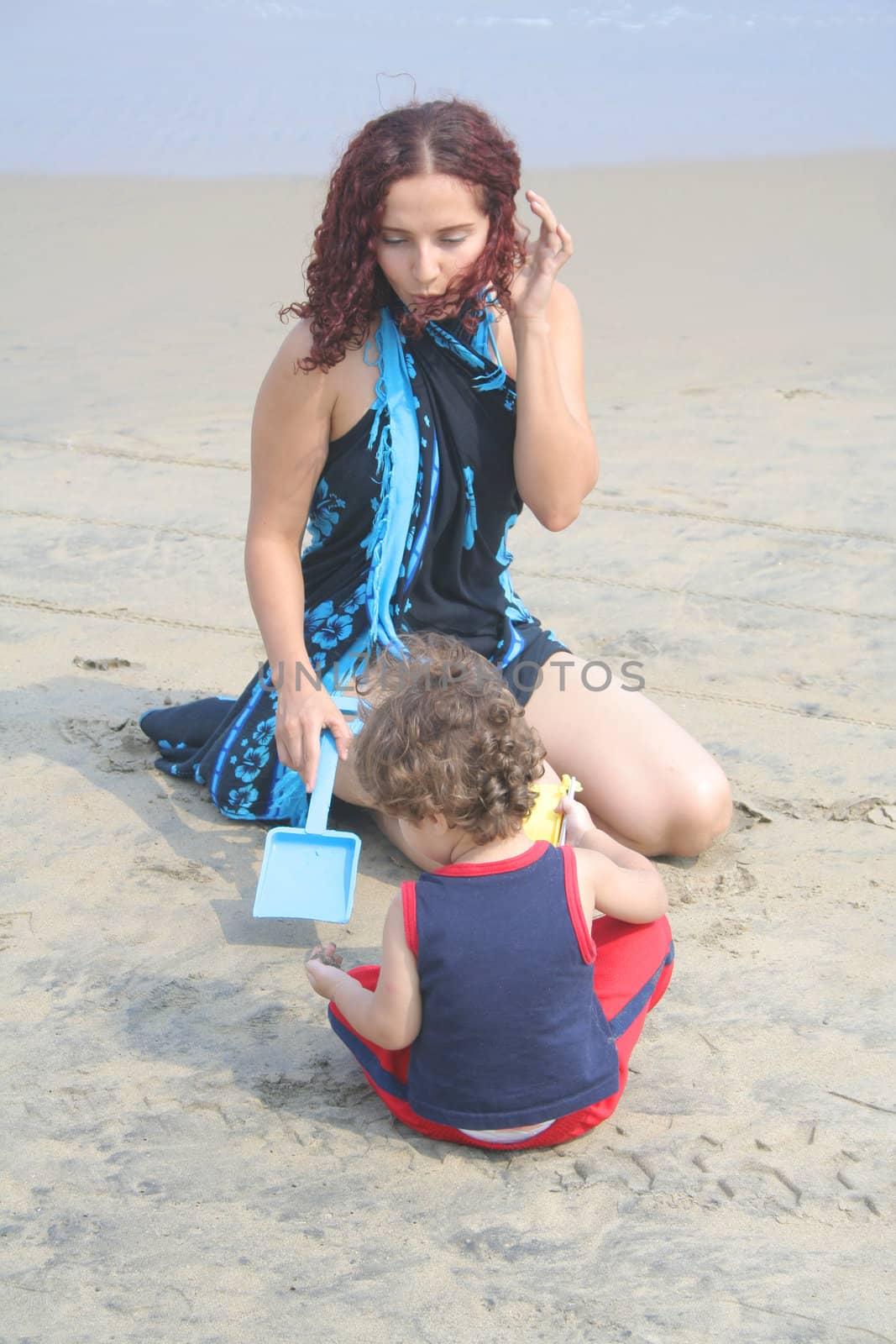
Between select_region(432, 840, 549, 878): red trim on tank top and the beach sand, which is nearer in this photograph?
the beach sand

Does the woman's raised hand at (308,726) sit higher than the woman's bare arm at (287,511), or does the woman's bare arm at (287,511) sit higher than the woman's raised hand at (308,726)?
the woman's bare arm at (287,511)

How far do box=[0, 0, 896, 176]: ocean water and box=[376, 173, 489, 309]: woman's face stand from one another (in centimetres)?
750

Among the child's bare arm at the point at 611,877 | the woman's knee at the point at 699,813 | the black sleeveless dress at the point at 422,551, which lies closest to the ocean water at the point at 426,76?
the black sleeveless dress at the point at 422,551

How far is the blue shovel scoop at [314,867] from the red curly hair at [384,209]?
77cm

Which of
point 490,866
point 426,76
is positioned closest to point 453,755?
point 490,866

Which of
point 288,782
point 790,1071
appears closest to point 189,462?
point 288,782

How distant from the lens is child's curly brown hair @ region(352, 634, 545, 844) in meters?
1.73

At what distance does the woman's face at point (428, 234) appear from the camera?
2.32 metres

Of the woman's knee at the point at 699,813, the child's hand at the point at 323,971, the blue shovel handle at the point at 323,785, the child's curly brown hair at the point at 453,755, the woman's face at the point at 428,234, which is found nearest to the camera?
the child's curly brown hair at the point at 453,755

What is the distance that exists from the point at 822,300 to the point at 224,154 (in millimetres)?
5371

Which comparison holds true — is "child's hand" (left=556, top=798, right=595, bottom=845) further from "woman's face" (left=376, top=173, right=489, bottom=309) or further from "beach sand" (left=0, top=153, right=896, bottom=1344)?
"woman's face" (left=376, top=173, right=489, bottom=309)

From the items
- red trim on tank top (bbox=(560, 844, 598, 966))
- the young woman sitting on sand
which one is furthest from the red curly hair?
red trim on tank top (bbox=(560, 844, 598, 966))

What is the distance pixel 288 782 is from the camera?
8.95 feet

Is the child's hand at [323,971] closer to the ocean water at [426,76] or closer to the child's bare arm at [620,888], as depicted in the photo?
the child's bare arm at [620,888]
